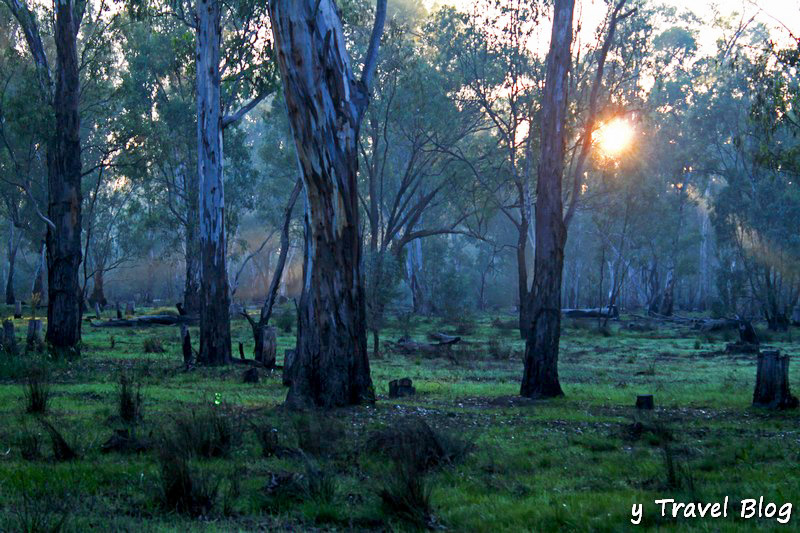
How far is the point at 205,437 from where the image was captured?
23.2 ft

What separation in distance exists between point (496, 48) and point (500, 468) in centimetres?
2892

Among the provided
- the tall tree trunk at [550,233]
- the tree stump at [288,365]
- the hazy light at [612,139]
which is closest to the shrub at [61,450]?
the tree stump at [288,365]

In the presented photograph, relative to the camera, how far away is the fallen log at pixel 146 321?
99.3 ft

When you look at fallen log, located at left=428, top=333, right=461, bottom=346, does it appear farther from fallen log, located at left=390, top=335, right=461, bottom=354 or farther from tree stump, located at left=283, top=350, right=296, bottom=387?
tree stump, located at left=283, top=350, right=296, bottom=387

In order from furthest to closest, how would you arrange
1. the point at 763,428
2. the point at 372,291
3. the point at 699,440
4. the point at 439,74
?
the point at 439,74, the point at 372,291, the point at 763,428, the point at 699,440

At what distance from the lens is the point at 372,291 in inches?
1024

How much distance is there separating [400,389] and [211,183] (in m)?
7.35

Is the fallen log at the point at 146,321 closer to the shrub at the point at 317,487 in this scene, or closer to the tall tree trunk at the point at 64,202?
the tall tree trunk at the point at 64,202

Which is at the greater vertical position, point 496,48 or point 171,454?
point 496,48

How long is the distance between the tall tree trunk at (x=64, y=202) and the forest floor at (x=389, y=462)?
13.6ft

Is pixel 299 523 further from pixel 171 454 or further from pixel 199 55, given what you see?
pixel 199 55

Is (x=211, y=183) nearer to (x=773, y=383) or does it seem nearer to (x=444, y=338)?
(x=444, y=338)

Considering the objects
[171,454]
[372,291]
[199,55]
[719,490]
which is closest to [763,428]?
[719,490]

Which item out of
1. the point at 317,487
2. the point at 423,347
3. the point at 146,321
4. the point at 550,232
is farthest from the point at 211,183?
the point at 146,321
